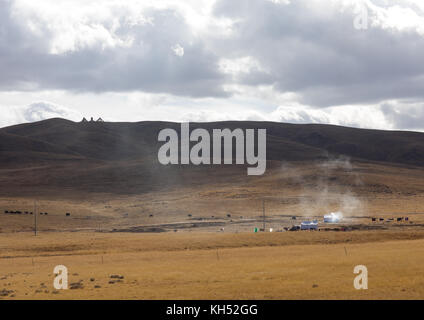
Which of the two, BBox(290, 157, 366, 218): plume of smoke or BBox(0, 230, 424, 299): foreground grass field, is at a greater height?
BBox(290, 157, 366, 218): plume of smoke

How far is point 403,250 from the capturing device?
2005 inches

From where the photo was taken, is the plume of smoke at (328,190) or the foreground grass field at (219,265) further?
the plume of smoke at (328,190)

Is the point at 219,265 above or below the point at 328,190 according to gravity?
below

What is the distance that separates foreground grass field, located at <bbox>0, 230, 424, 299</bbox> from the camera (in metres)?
34.2

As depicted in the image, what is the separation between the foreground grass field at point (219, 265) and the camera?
34250 millimetres

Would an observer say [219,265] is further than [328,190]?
No

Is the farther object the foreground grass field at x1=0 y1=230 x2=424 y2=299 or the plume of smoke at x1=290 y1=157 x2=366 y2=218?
the plume of smoke at x1=290 y1=157 x2=366 y2=218

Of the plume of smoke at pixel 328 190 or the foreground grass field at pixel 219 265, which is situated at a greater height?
the plume of smoke at pixel 328 190

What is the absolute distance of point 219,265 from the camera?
46.2 meters
